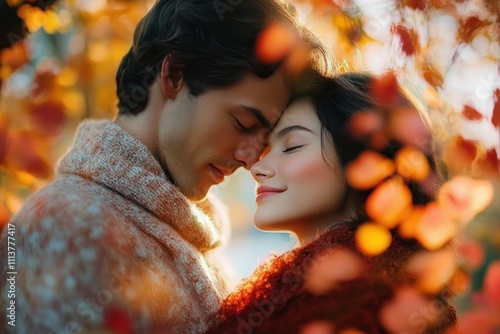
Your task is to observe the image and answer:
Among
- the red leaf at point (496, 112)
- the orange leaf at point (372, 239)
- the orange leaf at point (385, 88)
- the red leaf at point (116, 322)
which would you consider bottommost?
the red leaf at point (116, 322)

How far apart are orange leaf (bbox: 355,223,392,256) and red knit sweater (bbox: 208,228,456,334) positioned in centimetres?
2

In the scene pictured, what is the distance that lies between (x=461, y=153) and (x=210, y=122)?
1.55 meters

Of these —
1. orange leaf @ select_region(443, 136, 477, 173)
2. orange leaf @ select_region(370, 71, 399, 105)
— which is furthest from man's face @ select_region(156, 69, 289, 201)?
orange leaf @ select_region(443, 136, 477, 173)

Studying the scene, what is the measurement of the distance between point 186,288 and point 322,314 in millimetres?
478

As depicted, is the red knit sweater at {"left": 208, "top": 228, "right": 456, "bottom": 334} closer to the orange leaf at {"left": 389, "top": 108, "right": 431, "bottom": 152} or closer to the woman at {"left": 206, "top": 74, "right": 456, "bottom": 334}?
the woman at {"left": 206, "top": 74, "right": 456, "bottom": 334}

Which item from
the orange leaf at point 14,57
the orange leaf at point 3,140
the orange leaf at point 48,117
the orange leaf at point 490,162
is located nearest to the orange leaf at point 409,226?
the orange leaf at point 490,162

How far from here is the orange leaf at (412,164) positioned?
2404mm

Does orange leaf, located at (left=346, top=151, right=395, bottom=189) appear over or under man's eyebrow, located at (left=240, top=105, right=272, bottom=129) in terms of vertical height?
under

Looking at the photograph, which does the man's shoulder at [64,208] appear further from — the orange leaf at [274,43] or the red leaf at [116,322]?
the orange leaf at [274,43]

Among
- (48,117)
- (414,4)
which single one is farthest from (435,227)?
(48,117)

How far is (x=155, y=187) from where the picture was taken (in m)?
2.26

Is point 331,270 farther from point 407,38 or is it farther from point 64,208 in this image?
point 407,38

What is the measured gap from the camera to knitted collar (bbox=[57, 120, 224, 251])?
2.21m

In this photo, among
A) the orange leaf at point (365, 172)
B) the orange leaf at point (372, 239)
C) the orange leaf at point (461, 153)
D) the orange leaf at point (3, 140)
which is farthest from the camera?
the orange leaf at point (461, 153)
